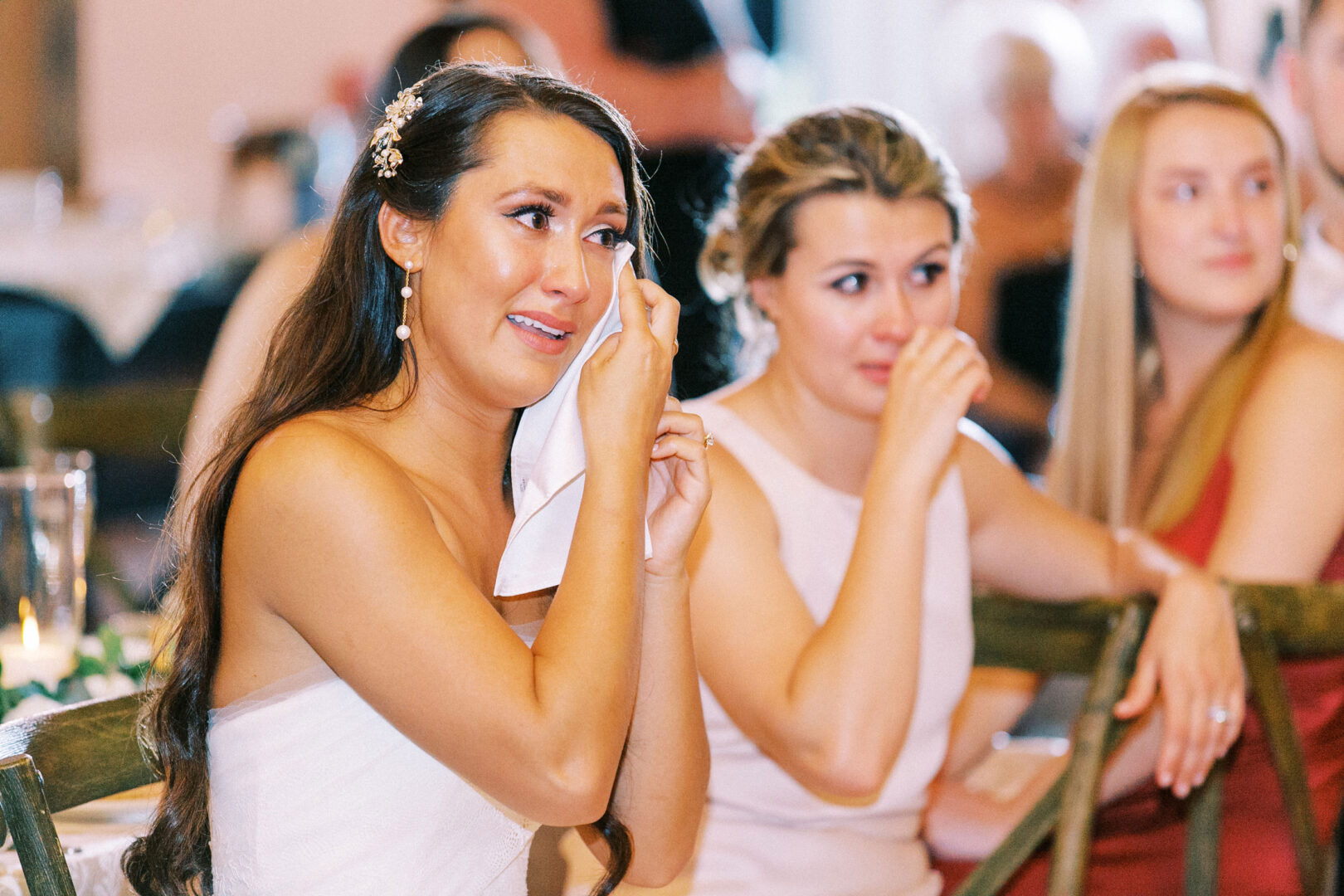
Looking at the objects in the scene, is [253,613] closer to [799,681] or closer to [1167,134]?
[799,681]

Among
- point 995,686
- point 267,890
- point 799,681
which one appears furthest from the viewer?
point 995,686

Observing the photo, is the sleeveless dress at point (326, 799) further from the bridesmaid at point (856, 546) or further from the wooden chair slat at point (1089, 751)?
the wooden chair slat at point (1089, 751)

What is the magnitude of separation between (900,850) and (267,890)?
2.76 feet

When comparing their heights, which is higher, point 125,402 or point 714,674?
point 714,674

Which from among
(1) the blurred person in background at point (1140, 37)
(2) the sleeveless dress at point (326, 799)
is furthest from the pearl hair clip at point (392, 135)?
(1) the blurred person in background at point (1140, 37)

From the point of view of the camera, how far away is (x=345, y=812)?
4.11ft

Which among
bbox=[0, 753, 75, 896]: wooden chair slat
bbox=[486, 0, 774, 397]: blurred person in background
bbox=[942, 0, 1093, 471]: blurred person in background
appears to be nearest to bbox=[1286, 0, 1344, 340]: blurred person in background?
bbox=[486, 0, 774, 397]: blurred person in background

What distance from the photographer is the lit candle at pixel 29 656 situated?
1578 mm

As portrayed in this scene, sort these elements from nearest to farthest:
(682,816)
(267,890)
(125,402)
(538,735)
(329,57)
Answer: (538,735) → (267,890) → (682,816) → (125,402) → (329,57)

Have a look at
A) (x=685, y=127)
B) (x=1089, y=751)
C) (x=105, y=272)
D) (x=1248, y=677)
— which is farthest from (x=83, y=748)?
(x=105, y=272)

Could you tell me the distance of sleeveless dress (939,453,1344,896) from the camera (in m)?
1.78

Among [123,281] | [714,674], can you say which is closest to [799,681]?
[714,674]

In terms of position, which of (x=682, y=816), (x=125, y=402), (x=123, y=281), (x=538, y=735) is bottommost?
(x=123, y=281)

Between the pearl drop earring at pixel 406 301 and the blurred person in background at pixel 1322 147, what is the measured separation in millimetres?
1786
